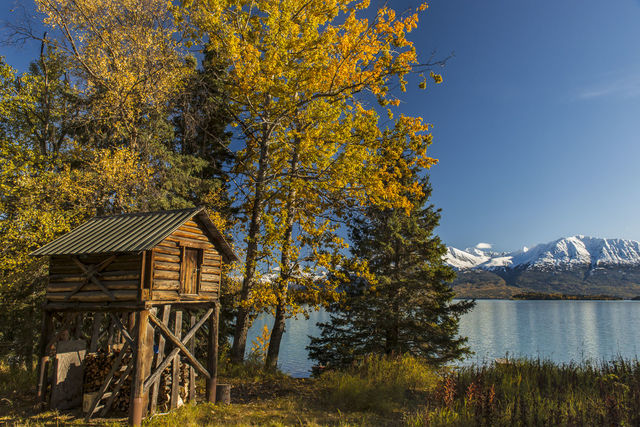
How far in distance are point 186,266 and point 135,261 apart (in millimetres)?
1378

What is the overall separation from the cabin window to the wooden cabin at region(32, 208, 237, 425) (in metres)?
0.03

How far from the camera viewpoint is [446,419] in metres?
7.58

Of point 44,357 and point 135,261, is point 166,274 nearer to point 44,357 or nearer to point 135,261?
point 135,261

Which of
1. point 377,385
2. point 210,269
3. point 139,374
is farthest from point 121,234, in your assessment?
point 377,385

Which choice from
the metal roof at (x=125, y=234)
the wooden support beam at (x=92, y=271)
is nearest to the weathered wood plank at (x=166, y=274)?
the metal roof at (x=125, y=234)

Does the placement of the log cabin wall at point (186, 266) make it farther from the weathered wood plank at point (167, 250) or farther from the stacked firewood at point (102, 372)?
the stacked firewood at point (102, 372)

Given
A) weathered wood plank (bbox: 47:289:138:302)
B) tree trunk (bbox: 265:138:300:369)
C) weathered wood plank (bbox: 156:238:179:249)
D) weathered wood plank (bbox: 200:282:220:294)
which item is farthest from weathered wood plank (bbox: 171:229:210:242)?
tree trunk (bbox: 265:138:300:369)

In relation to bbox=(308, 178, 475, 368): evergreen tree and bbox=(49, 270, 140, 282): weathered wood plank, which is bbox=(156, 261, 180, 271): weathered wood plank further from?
bbox=(308, 178, 475, 368): evergreen tree

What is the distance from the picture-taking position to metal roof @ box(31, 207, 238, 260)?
9.24m

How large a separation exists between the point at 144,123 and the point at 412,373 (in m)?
16.3

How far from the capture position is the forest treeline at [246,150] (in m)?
14.7

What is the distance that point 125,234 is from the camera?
9.92m

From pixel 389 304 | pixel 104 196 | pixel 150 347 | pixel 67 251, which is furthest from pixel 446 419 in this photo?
pixel 104 196

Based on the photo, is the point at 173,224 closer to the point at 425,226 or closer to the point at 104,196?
the point at 104,196
